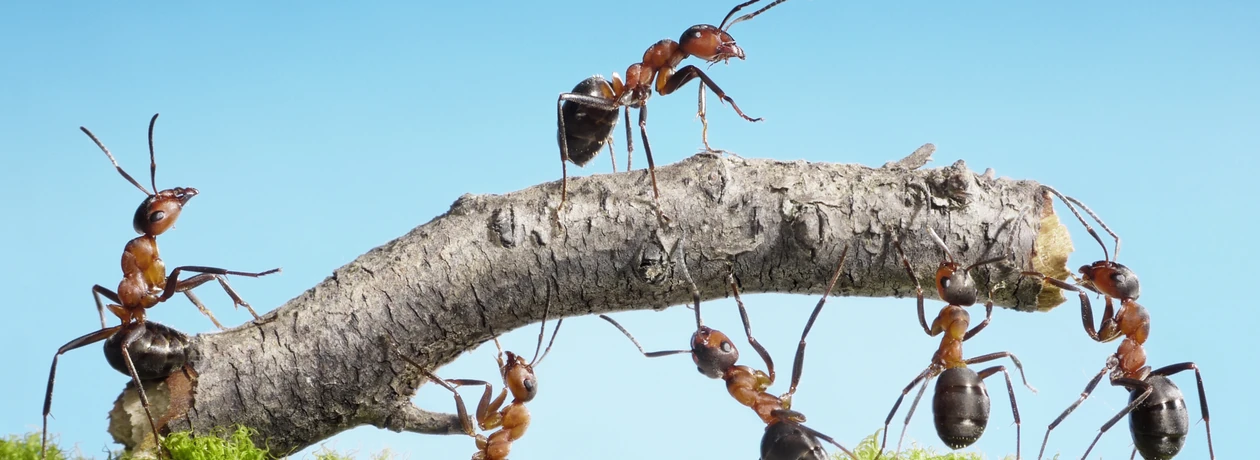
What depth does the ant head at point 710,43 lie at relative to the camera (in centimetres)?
363

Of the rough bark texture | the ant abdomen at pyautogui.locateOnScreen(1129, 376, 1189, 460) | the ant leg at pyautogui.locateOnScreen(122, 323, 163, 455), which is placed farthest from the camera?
the ant abdomen at pyautogui.locateOnScreen(1129, 376, 1189, 460)

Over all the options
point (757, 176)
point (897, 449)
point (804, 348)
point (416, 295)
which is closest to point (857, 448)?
point (897, 449)

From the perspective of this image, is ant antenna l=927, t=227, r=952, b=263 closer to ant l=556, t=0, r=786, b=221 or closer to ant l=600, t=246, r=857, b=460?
ant l=600, t=246, r=857, b=460

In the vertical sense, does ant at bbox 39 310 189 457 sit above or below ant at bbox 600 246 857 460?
above

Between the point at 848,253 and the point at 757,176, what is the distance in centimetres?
39

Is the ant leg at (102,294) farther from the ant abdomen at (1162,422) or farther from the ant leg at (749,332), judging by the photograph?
the ant abdomen at (1162,422)

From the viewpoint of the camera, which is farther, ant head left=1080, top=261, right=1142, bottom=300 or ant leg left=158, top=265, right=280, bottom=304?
ant head left=1080, top=261, right=1142, bottom=300

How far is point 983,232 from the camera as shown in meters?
3.08

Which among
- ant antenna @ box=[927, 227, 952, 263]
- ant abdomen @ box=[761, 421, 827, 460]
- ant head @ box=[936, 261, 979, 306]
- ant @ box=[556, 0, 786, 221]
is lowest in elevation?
ant abdomen @ box=[761, 421, 827, 460]

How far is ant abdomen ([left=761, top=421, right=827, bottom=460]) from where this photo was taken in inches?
114

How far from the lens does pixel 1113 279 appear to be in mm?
3326

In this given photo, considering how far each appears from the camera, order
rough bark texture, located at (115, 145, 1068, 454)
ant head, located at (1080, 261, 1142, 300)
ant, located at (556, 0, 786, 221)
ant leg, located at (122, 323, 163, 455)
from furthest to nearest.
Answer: ant, located at (556, 0, 786, 221)
ant head, located at (1080, 261, 1142, 300)
rough bark texture, located at (115, 145, 1068, 454)
ant leg, located at (122, 323, 163, 455)

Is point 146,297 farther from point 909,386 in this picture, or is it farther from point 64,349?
point 909,386

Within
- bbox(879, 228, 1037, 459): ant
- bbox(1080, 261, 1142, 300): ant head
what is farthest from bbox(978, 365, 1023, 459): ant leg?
bbox(1080, 261, 1142, 300): ant head
